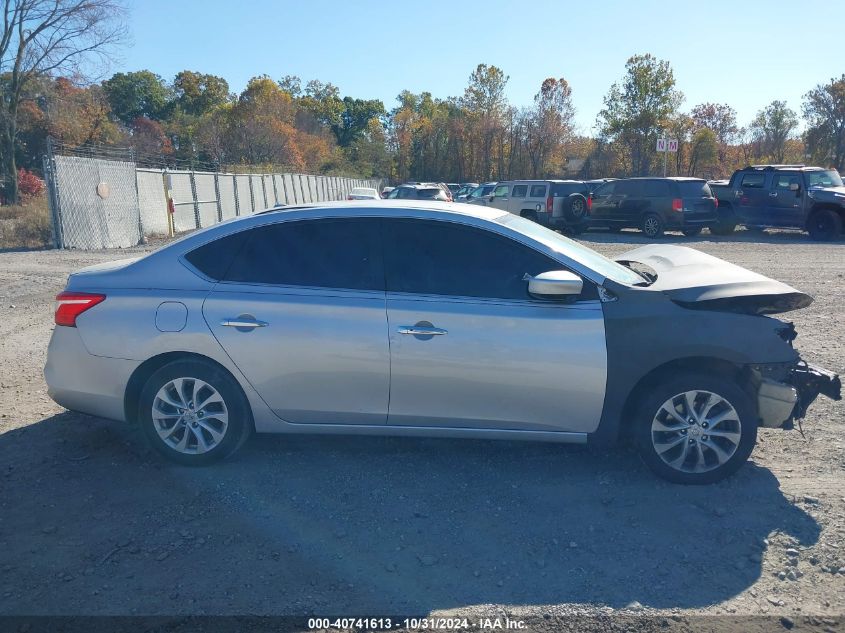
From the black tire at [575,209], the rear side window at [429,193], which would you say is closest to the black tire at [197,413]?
the rear side window at [429,193]

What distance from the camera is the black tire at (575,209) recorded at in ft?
77.1

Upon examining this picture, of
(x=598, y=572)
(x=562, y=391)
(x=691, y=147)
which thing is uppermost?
(x=691, y=147)

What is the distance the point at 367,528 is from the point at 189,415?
1.50 meters

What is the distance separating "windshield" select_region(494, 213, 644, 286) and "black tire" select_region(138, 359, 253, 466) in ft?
6.87

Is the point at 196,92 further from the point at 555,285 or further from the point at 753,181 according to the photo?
the point at 555,285

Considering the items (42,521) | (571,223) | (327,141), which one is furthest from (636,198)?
(327,141)

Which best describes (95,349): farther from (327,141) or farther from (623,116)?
(327,141)

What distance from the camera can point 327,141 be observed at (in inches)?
3150

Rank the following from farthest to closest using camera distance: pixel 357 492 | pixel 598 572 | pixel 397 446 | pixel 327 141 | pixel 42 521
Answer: pixel 327 141 → pixel 397 446 → pixel 357 492 → pixel 42 521 → pixel 598 572

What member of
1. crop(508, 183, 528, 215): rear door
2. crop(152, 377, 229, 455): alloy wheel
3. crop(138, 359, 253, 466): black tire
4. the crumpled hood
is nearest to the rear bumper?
crop(138, 359, 253, 466): black tire

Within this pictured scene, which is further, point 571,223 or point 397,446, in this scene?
point 571,223

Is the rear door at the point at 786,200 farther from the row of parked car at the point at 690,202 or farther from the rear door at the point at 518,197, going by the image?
the rear door at the point at 518,197

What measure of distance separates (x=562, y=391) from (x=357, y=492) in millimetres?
1400

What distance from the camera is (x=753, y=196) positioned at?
21.9 meters
